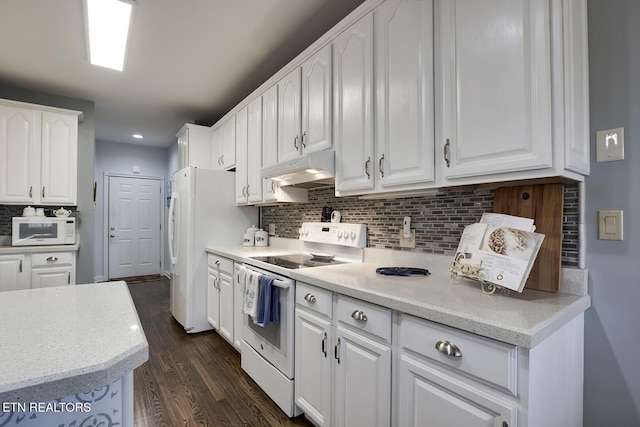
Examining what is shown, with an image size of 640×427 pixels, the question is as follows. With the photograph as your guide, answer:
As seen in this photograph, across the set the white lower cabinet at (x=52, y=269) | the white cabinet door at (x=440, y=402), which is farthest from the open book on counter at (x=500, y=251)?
Answer: the white lower cabinet at (x=52, y=269)

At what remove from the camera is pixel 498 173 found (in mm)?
1216

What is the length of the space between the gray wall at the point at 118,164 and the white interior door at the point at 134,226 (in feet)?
0.44

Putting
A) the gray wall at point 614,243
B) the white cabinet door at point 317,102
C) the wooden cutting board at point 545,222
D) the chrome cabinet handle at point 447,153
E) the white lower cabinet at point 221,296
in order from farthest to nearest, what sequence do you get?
the white lower cabinet at point 221,296 < the white cabinet door at point 317,102 < the chrome cabinet handle at point 447,153 < the wooden cutting board at point 545,222 < the gray wall at point 614,243

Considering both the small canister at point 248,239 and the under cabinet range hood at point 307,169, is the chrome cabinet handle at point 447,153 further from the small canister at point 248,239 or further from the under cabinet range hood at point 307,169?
the small canister at point 248,239

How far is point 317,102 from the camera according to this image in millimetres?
2131

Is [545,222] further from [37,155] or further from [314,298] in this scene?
[37,155]

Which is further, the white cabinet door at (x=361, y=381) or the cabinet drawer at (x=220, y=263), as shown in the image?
the cabinet drawer at (x=220, y=263)

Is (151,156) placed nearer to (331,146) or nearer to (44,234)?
(44,234)

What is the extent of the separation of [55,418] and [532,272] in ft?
5.27

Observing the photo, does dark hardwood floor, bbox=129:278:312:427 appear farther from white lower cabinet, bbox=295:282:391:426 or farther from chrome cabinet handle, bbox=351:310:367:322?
chrome cabinet handle, bbox=351:310:367:322

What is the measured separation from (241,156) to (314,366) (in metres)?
2.23

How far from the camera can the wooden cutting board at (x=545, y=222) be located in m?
1.26

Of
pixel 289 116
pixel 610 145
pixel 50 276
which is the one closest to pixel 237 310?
pixel 289 116

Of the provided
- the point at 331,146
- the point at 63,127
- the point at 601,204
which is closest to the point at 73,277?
the point at 63,127
